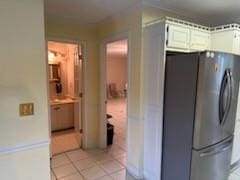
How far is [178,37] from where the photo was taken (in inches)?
84.7

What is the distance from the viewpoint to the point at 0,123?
1.54m

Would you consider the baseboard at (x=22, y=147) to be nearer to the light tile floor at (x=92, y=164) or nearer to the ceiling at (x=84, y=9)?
the light tile floor at (x=92, y=164)

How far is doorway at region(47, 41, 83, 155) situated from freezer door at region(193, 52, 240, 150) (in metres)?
2.30

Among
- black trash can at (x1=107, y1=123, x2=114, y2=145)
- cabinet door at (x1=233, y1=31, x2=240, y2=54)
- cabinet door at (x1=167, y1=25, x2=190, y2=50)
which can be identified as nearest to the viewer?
cabinet door at (x1=167, y1=25, x2=190, y2=50)

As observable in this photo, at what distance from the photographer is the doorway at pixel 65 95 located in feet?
11.7

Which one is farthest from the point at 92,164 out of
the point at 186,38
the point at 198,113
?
the point at 186,38

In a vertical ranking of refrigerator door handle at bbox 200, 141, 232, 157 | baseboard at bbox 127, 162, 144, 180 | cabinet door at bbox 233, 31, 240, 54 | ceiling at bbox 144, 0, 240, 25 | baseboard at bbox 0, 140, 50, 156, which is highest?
ceiling at bbox 144, 0, 240, 25

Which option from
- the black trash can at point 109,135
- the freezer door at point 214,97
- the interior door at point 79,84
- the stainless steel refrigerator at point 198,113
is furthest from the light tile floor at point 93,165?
the freezer door at point 214,97

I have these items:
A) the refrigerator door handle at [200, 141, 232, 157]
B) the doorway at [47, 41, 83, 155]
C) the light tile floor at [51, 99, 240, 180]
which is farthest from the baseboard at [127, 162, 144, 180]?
the doorway at [47, 41, 83, 155]

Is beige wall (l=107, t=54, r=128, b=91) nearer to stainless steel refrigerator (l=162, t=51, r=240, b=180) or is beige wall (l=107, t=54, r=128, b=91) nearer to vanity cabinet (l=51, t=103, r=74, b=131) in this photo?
vanity cabinet (l=51, t=103, r=74, b=131)

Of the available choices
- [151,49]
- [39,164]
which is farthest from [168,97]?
[39,164]

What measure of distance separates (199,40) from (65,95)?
3869 millimetres

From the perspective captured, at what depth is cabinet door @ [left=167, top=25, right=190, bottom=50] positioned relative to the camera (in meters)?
2.09

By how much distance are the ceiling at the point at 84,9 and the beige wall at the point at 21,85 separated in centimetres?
85
